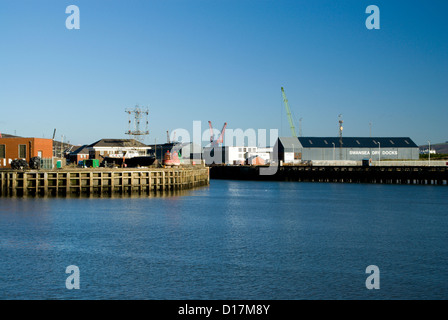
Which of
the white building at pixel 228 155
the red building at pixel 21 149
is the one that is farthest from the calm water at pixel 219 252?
the white building at pixel 228 155

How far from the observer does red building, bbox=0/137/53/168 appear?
72.0 meters

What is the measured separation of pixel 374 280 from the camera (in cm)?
2297

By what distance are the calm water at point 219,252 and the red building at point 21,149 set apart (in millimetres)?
22709

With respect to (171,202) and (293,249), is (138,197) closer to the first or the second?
(171,202)

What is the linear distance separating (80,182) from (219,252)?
1606 inches

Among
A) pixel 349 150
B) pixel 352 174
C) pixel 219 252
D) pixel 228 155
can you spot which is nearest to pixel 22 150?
pixel 219 252

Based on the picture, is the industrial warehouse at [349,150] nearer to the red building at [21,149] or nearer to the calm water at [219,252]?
the red building at [21,149]

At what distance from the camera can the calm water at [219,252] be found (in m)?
21.9

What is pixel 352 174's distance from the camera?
366ft

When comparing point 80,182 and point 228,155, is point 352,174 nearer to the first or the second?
point 80,182

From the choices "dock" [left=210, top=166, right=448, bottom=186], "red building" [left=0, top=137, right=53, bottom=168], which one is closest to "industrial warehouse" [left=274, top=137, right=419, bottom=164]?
"dock" [left=210, top=166, right=448, bottom=186]

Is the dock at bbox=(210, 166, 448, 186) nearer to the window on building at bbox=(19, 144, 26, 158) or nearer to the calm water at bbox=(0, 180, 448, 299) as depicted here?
the calm water at bbox=(0, 180, 448, 299)

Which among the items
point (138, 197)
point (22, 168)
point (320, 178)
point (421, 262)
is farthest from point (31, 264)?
point (320, 178)
